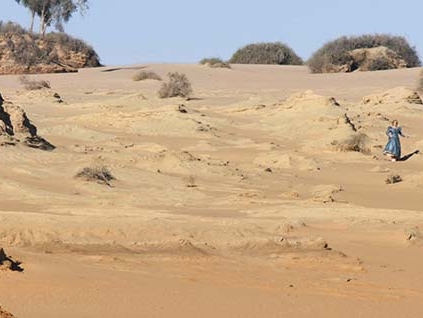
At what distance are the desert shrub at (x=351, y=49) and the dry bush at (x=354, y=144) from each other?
976 inches

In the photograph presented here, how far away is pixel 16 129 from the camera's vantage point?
1681 cm

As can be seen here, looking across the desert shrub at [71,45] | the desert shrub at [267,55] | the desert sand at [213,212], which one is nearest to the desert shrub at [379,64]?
the desert shrub at [267,55]

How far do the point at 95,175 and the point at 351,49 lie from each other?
118 ft

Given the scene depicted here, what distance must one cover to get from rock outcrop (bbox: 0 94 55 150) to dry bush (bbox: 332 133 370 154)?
22.3 feet

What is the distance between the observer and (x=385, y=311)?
702 cm

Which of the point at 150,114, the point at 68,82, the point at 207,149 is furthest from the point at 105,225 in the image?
the point at 68,82

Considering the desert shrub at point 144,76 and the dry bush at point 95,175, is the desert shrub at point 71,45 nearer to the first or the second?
the desert shrub at point 144,76

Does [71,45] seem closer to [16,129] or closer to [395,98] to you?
[395,98]

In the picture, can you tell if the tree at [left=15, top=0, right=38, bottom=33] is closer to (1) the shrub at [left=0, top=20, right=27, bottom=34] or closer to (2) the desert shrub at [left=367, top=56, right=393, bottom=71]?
(1) the shrub at [left=0, top=20, right=27, bottom=34]

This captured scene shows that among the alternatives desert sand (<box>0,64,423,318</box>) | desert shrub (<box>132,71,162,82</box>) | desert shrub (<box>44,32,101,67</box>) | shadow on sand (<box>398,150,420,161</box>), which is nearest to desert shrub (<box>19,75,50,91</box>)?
desert sand (<box>0,64,423,318</box>)

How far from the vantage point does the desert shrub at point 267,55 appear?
5716 centimetres

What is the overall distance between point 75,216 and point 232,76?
33.4 metres

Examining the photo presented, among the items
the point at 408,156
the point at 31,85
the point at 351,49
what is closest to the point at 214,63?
the point at 351,49

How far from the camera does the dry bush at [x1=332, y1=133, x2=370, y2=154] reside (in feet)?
71.3
